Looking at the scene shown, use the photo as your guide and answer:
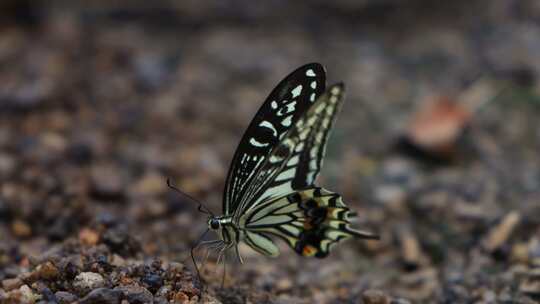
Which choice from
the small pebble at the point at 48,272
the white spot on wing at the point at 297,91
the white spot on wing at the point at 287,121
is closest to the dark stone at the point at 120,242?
the small pebble at the point at 48,272

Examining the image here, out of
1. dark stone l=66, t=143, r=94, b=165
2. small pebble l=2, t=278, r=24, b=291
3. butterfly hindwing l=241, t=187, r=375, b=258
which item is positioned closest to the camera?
small pebble l=2, t=278, r=24, b=291

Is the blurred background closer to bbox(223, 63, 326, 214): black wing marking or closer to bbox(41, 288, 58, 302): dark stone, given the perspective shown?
bbox(41, 288, 58, 302): dark stone

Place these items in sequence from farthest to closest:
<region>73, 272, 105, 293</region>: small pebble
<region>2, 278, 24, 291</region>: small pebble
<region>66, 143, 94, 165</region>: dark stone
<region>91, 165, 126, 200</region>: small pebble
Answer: <region>66, 143, 94, 165</region>: dark stone → <region>91, 165, 126, 200</region>: small pebble → <region>2, 278, 24, 291</region>: small pebble → <region>73, 272, 105, 293</region>: small pebble

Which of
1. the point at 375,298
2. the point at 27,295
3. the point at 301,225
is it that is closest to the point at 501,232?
the point at 375,298

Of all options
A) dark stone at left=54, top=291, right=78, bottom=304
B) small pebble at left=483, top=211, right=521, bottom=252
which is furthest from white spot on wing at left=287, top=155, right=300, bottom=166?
small pebble at left=483, top=211, right=521, bottom=252

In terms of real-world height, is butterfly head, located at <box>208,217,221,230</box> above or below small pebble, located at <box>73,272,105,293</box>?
above

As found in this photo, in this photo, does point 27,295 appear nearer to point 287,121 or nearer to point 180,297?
point 180,297

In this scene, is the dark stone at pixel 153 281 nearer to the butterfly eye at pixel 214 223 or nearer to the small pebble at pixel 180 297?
the small pebble at pixel 180 297

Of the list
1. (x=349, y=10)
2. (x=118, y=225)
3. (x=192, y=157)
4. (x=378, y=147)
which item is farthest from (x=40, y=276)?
(x=349, y=10)

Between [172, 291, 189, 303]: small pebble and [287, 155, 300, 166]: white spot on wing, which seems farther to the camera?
[287, 155, 300, 166]: white spot on wing
